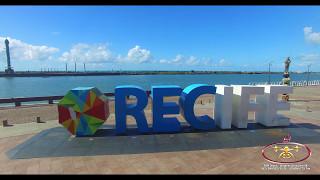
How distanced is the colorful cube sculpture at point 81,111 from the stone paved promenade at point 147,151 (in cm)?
68

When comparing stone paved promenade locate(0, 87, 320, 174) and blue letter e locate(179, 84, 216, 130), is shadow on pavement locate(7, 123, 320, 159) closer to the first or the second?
stone paved promenade locate(0, 87, 320, 174)

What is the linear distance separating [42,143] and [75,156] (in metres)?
2.76

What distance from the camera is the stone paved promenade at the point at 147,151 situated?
28.6 ft

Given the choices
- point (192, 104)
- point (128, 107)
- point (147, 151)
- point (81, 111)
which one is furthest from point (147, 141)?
point (81, 111)

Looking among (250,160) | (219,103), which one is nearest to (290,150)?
(250,160)

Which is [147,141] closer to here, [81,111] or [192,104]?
[192,104]

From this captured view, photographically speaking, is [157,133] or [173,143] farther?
[157,133]

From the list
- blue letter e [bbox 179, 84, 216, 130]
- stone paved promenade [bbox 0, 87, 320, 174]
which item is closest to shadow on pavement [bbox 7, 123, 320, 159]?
stone paved promenade [bbox 0, 87, 320, 174]

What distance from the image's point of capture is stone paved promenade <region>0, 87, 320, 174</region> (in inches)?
343

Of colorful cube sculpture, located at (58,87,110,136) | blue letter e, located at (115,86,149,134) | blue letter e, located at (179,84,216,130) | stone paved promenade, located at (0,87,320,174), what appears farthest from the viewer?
blue letter e, located at (179,84,216,130)

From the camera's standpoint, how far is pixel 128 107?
531 inches

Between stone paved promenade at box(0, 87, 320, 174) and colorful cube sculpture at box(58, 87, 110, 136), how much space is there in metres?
0.68

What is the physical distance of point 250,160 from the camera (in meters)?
9.38

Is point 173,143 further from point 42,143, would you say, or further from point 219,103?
point 42,143
